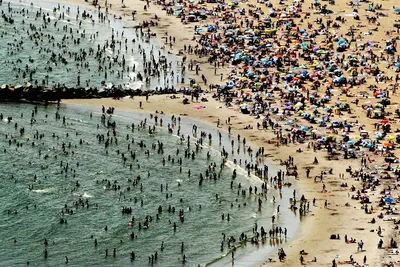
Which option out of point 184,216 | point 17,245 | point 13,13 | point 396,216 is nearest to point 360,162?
point 396,216

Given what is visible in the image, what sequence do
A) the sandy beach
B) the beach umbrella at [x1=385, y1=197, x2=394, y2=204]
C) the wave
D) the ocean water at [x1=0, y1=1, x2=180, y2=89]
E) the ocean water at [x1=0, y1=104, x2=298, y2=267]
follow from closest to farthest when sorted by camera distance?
1. the ocean water at [x1=0, y1=104, x2=298, y2=267]
2. the sandy beach
3. the beach umbrella at [x1=385, y1=197, x2=394, y2=204]
4. the wave
5. the ocean water at [x1=0, y1=1, x2=180, y2=89]

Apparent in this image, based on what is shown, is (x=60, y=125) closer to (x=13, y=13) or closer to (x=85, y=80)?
(x=85, y=80)

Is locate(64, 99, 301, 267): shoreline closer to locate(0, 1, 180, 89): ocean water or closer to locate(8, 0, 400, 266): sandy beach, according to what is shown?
locate(8, 0, 400, 266): sandy beach

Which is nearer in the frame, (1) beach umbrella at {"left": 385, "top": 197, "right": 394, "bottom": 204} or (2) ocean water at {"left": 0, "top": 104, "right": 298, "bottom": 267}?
(2) ocean water at {"left": 0, "top": 104, "right": 298, "bottom": 267}

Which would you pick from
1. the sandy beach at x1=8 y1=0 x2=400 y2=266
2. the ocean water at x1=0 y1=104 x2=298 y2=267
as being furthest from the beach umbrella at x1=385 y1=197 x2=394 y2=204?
the ocean water at x1=0 y1=104 x2=298 y2=267

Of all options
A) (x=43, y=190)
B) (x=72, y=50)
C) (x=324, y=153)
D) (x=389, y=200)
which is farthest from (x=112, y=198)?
(x=72, y=50)
